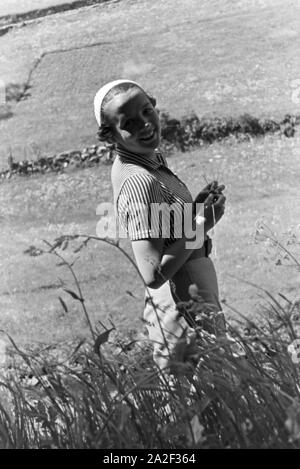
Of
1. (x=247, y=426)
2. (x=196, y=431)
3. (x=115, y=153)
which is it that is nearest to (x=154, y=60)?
(x=115, y=153)

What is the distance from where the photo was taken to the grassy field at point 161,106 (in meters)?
3.23

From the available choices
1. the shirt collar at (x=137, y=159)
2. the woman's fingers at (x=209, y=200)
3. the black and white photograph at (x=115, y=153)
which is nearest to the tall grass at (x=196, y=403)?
the woman's fingers at (x=209, y=200)

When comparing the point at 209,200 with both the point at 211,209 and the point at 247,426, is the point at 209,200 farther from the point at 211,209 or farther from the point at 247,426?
the point at 247,426

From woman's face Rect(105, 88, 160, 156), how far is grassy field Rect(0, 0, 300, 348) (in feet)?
4.13

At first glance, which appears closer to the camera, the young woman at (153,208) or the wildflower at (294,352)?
the wildflower at (294,352)

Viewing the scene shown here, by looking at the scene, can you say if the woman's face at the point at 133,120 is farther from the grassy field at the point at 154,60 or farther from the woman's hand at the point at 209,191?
the grassy field at the point at 154,60

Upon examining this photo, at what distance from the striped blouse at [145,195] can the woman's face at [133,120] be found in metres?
0.02

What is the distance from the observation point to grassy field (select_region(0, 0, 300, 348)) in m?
3.23

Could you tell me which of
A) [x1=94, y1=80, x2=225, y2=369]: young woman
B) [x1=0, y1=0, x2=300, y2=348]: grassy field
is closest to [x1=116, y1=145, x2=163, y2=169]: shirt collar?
[x1=94, y1=80, x2=225, y2=369]: young woman

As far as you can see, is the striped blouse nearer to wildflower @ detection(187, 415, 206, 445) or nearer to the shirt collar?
the shirt collar

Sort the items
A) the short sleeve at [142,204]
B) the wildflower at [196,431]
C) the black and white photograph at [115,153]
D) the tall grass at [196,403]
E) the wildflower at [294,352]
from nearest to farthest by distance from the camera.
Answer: the wildflower at [196,431] → the tall grass at [196,403] → the wildflower at [294,352] → the short sleeve at [142,204] → the black and white photograph at [115,153]

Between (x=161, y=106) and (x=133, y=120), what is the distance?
1.69 metres

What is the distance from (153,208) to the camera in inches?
69.8

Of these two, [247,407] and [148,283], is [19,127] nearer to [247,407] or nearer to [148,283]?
[148,283]
